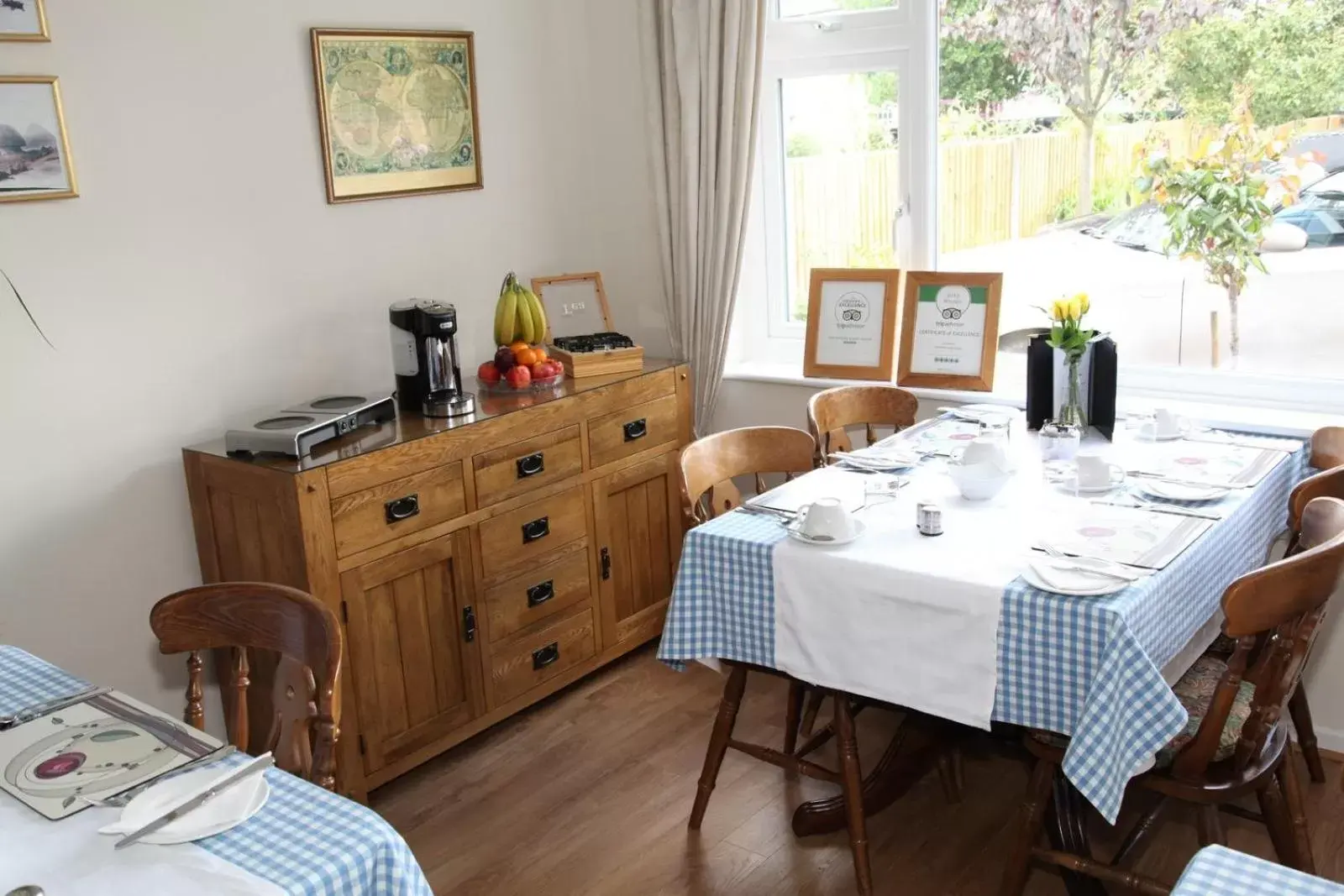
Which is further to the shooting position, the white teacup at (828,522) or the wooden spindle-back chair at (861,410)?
the wooden spindle-back chair at (861,410)

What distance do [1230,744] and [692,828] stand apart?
116 cm

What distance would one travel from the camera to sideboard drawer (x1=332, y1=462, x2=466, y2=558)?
2.73 metres

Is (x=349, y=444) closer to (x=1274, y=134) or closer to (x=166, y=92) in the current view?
(x=166, y=92)

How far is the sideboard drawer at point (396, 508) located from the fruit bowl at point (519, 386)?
41cm

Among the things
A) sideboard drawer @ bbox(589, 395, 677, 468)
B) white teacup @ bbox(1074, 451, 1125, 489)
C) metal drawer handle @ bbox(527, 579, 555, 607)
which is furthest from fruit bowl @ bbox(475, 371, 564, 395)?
white teacup @ bbox(1074, 451, 1125, 489)

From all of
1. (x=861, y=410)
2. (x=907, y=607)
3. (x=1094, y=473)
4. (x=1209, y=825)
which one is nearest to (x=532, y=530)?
(x=861, y=410)

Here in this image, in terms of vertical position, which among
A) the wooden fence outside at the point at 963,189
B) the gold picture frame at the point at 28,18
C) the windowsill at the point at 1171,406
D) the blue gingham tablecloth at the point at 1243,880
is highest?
the gold picture frame at the point at 28,18

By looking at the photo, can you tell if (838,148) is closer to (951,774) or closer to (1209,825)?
(951,774)

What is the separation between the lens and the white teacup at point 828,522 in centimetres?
227

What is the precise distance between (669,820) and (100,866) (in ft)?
5.33

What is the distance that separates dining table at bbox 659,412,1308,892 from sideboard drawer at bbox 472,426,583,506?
0.78 m

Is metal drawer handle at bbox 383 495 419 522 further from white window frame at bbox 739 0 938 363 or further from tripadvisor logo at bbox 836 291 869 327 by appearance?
white window frame at bbox 739 0 938 363

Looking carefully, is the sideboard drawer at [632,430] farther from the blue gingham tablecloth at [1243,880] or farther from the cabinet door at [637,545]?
the blue gingham tablecloth at [1243,880]

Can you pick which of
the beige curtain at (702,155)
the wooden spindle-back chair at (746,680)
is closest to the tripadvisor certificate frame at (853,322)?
the beige curtain at (702,155)
